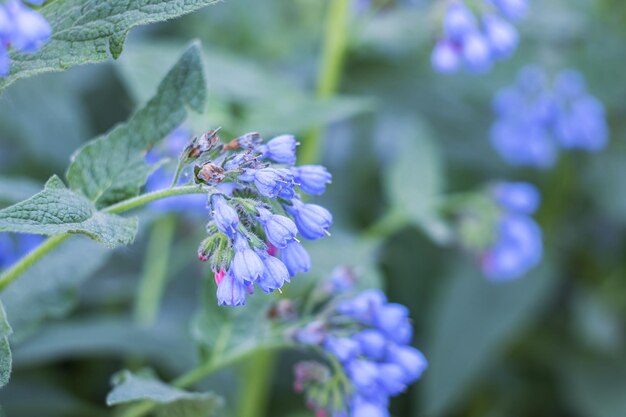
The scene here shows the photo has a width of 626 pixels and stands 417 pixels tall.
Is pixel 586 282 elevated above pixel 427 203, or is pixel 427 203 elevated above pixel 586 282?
pixel 427 203

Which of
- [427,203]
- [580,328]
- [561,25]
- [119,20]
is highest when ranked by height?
[561,25]

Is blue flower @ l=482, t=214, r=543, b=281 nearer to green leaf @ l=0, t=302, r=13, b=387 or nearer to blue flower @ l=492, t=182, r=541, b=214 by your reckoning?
blue flower @ l=492, t=182, r=541, b=214

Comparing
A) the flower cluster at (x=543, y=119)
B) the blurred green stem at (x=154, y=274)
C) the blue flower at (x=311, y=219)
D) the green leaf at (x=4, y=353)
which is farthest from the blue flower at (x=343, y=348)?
the flower cluster at (x=543, y=119)

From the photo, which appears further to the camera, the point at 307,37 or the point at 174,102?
the point at 307,37

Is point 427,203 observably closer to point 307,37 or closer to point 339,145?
point 339,145

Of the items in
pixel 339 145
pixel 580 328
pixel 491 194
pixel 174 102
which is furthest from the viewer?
pixel 339 145

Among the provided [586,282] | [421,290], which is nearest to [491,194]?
[421,290]

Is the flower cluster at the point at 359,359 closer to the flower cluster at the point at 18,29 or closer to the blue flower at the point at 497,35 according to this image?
the flower cluster at the point at 18,29
